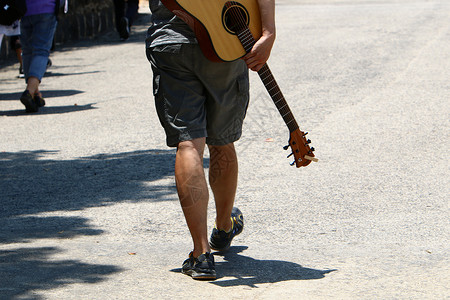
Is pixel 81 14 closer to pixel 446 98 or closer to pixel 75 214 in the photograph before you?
pixel 446 98

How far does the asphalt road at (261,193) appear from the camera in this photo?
12.6ft

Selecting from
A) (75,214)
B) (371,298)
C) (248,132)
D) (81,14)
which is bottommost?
(81,14)

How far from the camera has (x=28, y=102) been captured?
9000 millimetres

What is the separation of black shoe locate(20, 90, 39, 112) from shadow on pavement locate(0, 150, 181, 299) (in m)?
2.00

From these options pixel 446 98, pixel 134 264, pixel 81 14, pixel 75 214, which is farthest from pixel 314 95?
pixel 81 14

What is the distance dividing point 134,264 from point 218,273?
1.42 ft

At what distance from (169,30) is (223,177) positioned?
2.70 ft

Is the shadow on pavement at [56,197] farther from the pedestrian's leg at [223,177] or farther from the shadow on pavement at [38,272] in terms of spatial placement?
the pedestrian's leg at [223,177]

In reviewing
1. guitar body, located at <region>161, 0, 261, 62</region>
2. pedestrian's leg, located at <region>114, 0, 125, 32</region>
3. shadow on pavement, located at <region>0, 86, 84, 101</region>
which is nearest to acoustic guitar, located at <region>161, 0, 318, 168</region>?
guitar body, located at <region>161, 0, 261, 62</region>

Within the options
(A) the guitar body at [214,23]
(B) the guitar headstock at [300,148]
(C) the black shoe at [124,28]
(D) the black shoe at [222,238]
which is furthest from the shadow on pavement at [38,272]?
(C) the black shoe at [124,28]

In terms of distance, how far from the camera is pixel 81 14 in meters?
16.8

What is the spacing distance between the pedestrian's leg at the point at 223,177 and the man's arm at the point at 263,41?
0.49 metres

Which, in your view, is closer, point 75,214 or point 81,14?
point 75,214

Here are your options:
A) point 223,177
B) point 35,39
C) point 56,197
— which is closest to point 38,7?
point 35,39
